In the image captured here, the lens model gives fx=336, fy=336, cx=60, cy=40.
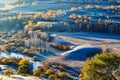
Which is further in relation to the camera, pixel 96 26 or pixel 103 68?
pixel 96 26

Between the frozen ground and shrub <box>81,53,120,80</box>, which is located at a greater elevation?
shrub <box>81,53,120,80</box>

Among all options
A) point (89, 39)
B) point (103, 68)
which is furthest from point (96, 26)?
point (103, 68)

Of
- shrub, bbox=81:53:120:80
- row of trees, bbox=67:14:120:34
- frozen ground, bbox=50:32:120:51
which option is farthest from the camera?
row of trees, bbox=67:14:120:34

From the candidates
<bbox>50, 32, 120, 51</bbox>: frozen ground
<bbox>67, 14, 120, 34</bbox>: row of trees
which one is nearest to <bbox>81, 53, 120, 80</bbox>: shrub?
<bbox>50, 32, 120, 51</bbox>: frozen ground

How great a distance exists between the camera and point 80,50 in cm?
12975

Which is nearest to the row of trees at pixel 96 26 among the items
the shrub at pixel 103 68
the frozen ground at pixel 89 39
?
the frozen ground at pixel 89 39

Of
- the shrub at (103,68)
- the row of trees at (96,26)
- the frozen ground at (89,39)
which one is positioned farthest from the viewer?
the row of trees at (96,26)

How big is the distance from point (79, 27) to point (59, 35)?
19.4 meters

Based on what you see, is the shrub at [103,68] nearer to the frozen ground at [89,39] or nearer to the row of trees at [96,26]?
the frozen ground at [89,39]

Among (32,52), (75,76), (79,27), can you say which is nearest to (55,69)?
(75,76)

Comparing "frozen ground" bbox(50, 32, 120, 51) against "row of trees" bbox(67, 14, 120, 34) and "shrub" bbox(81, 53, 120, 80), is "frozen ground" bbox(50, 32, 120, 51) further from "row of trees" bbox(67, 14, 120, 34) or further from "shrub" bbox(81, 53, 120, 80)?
"shrub" bbox(81, 53, 120, 80)

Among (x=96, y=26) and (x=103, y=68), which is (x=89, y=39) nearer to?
(x=96, y=26)

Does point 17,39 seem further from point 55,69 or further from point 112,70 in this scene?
point 112,70

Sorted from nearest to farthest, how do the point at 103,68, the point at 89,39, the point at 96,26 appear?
the point at 103,68 → the point at 89,39 → the point at 96,26
